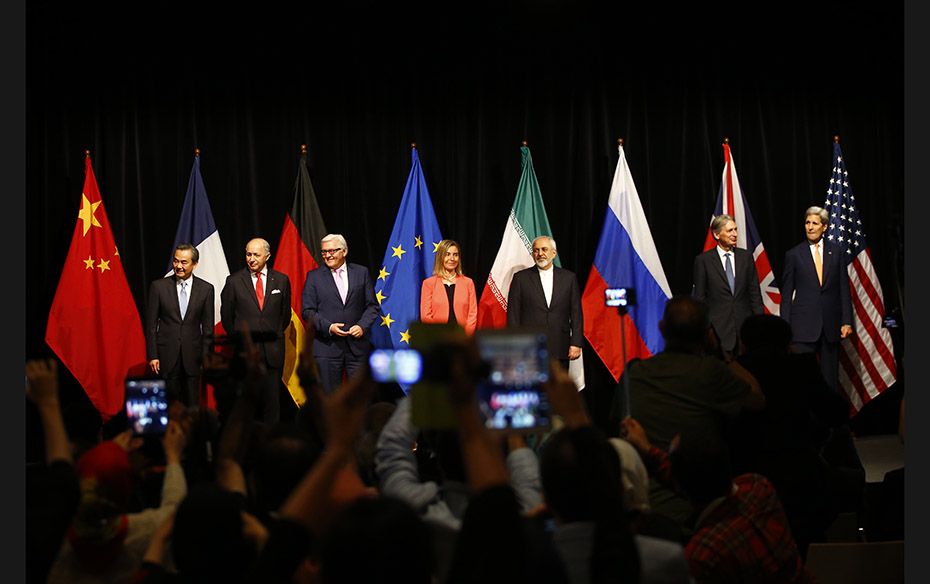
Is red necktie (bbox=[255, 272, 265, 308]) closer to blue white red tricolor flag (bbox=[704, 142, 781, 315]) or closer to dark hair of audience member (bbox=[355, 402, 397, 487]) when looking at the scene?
blue white red tricolor flag (bbox=[704, 142, 781, 315])

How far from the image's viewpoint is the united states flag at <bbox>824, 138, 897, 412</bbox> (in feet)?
24.8

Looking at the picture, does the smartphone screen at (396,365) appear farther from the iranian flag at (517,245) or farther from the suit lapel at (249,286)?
the iranian flag at (517,245)

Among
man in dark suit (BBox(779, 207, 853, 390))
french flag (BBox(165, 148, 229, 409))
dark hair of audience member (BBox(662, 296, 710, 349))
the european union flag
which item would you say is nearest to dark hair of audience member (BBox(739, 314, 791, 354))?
dark hair of audience member (BBox(662, 296, 710, 349))

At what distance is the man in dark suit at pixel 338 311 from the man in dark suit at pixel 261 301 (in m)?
0.19

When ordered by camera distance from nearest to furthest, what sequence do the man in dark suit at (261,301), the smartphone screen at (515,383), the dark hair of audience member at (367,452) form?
the smartphone screen at (515,383) < the dark hair of audience member at (367,452) < the man in dark suit at (261,301)

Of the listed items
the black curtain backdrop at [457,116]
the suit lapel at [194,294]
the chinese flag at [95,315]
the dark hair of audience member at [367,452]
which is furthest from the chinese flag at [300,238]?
the dark hair of audience member at [367,452]

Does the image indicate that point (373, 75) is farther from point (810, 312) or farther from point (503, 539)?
point (503, 539)

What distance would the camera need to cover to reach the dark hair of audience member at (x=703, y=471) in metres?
2.45

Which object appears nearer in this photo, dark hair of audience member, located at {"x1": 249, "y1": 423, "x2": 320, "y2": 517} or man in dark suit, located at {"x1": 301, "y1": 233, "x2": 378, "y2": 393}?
dark hair of audience member, located at {"x1": 249, "y1": 423, "x2": 320, "y2": 517}

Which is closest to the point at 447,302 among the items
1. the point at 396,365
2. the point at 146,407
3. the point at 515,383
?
the point at 146,407

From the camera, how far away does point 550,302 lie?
711 centimetres

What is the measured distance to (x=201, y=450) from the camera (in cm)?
303

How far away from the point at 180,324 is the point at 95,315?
2.86ft

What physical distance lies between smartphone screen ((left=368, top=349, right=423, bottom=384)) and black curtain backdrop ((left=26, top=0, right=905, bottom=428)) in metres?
6.12
